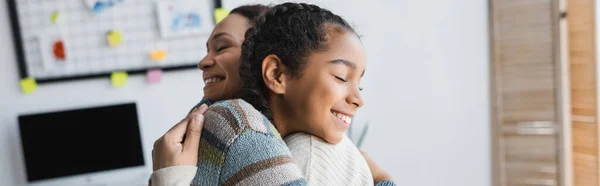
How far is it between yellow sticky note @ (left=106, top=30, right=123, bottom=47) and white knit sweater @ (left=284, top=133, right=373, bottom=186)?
212 centimetres

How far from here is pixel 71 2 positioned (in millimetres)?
2732

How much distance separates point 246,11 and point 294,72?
0.28 metres

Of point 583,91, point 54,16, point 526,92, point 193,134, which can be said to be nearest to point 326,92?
point 193,134

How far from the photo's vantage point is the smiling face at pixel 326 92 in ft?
2.84


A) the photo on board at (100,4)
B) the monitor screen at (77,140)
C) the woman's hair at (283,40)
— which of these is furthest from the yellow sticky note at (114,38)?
the woman's hair at (283,40)

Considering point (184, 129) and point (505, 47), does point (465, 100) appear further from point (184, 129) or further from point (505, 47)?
point (184, 129)

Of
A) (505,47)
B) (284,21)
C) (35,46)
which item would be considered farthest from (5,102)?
(505,47)

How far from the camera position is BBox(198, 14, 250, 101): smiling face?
1044 mm

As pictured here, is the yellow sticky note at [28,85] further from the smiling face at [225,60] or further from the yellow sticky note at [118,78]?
the smiling face at [225,60]

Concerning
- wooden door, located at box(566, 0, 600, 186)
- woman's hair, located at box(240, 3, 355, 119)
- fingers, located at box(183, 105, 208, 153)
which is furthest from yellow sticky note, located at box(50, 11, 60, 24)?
wooden door, located at box(566, 0, 600, 186)

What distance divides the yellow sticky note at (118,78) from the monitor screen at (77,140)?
18cm

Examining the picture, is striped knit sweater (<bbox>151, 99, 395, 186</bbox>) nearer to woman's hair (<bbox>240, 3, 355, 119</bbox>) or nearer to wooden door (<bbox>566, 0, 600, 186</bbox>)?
woman's hair (<bbox>240, 3, 355, 119</bbox>)

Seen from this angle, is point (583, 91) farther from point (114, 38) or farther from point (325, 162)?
point (114, 38)

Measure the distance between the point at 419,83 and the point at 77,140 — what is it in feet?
6.28
